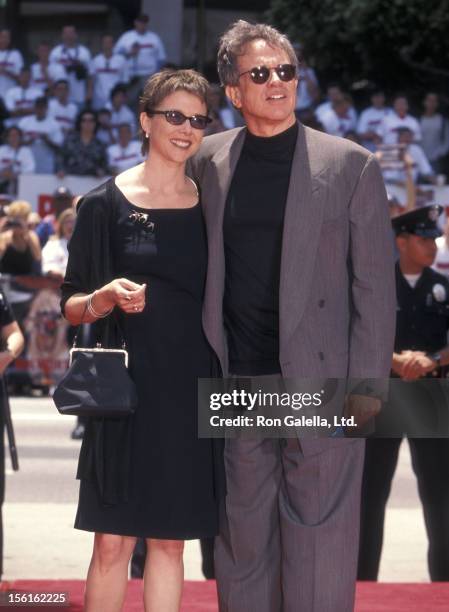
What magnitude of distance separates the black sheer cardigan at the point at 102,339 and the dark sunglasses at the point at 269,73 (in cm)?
57

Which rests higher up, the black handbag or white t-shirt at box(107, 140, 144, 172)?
the black handbag

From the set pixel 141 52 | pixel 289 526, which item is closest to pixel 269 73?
pixel 289 526

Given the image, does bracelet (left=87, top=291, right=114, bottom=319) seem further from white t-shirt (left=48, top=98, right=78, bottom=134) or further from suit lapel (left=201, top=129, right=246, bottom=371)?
white t-shirt (left=48, top=98, right=78, bottom=134)

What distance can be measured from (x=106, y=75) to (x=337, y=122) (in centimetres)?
370

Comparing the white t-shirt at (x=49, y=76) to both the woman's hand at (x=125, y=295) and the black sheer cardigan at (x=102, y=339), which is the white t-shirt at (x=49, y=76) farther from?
the woman's hand at (x=125, y=295)

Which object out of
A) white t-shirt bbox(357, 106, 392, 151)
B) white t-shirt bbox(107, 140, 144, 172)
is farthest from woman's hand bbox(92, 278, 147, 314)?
white t-shirt bbox(357, 106, 392, 151)

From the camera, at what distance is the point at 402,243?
23.0 feet

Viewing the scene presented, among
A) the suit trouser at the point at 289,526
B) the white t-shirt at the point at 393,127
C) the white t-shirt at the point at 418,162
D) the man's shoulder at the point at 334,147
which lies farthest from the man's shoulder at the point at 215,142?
the white t-shirt at the point at 393,127

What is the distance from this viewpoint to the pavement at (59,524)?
24.9 ft

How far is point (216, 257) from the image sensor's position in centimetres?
452

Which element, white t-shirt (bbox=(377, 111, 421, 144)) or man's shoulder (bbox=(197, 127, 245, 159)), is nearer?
man's shoulder (bbox=(197, 127, 245, 159))

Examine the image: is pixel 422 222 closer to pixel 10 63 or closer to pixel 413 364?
pixel 413 364

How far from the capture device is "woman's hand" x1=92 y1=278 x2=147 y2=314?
4.30 metres

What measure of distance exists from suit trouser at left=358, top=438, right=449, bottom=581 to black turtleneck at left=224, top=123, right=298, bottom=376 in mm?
2441
